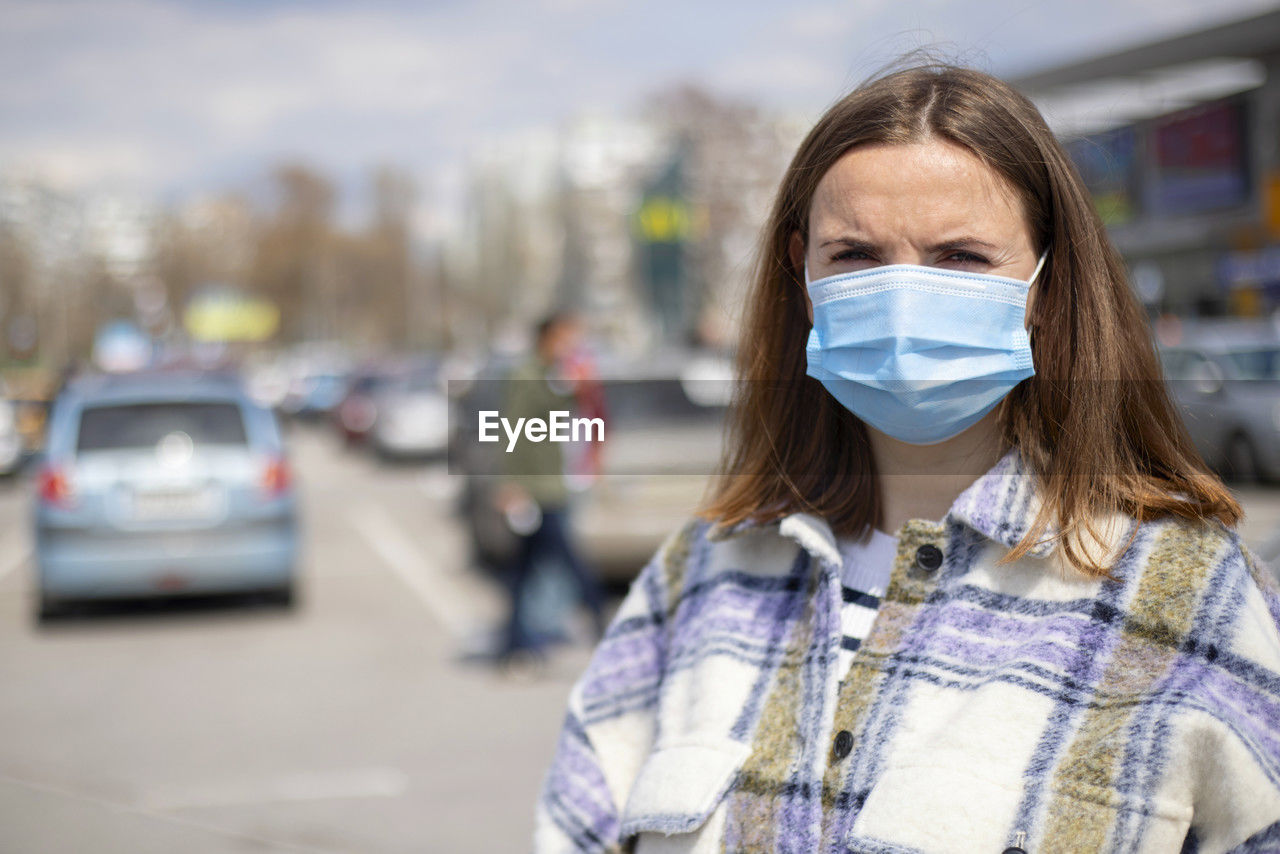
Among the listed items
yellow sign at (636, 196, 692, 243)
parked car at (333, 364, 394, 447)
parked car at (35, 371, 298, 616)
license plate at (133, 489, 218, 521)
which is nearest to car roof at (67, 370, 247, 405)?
parked car at (35, 371, 298, 616)

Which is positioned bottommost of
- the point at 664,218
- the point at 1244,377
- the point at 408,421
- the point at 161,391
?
the point at 408,421

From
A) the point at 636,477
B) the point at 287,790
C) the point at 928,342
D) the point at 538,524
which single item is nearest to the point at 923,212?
the point at 928,342

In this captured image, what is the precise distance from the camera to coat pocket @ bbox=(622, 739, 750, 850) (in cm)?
160

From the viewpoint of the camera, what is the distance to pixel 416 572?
1223 centimetres

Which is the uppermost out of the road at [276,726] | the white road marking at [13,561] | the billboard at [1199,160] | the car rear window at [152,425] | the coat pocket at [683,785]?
the billboard at [1199,160]

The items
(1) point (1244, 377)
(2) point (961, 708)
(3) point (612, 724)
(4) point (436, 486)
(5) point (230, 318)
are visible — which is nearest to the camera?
(2) point (961, 708)

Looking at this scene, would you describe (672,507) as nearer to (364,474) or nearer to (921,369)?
(921,369)

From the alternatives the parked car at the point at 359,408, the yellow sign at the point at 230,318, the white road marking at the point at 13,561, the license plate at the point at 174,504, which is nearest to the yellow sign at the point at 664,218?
the parked car at the point at 359,408

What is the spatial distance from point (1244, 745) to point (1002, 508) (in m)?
0.37

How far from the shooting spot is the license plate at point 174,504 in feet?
30.6

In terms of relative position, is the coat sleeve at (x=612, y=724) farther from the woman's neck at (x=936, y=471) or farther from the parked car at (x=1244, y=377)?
the parked car at (x=1244, y=377)

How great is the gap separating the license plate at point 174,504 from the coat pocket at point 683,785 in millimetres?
8371

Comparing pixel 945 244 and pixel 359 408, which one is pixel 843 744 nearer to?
pixel 945 244

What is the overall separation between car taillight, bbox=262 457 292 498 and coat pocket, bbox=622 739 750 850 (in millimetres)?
8449
